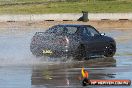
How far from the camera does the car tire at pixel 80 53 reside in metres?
24.3

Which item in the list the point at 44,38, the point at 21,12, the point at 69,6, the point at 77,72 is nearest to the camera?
the point at 77,72

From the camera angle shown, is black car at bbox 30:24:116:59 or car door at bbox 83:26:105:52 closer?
black car at bbox 30:24:116:59

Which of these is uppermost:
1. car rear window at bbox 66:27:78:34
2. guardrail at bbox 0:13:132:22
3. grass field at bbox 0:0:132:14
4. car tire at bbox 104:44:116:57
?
car rear window at bbox 66:27:78:34

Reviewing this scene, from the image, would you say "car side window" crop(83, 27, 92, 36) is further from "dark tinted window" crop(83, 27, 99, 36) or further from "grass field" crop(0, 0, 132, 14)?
"grass field" crop(0, 0, 132, 14)

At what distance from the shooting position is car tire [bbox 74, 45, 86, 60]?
955 inches

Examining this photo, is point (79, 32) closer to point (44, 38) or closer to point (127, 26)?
point (44, 38)

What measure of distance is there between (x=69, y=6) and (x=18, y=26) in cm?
1315

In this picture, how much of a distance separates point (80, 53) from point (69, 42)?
80 cm

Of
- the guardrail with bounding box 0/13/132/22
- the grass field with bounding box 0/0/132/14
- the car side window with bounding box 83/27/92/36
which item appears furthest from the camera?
the grass field with bounding box 0/0/132/14

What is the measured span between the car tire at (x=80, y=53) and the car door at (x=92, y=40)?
1.23 ft

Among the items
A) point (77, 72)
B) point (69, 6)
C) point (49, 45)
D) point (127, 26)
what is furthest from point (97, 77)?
point (69, 6)

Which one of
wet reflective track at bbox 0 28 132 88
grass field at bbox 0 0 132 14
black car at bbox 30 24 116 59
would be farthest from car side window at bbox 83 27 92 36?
grass field at bbox 0 0 132 14

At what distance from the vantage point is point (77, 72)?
782 inches

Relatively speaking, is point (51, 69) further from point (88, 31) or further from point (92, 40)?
point (88, 31)
